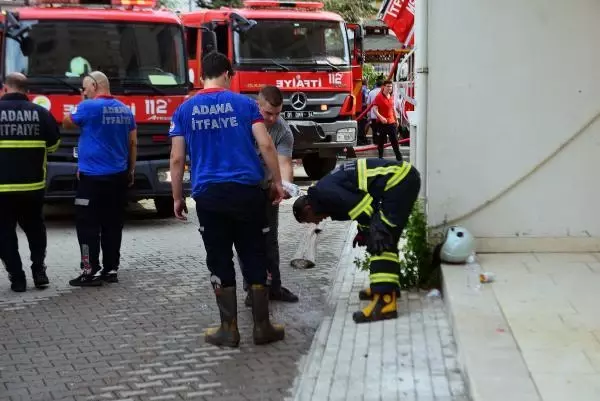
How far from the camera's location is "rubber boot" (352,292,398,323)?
6.01 m

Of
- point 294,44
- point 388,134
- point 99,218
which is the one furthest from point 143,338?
point 388,134

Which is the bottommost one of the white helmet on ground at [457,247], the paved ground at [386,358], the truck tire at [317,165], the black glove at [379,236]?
the truck tire at [317,165]

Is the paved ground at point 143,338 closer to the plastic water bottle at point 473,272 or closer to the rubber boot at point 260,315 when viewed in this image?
the rubber boot at point 260,315

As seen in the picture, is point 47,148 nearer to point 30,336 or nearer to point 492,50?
point 30,336

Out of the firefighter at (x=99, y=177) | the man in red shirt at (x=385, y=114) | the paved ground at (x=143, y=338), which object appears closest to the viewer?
the paved ground at (x=143, y=338)

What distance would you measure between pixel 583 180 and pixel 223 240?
129 inches

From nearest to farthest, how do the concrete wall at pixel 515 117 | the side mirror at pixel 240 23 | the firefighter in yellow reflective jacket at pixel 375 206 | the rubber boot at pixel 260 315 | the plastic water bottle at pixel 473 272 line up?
the rubber boot at pixel 260 315 → the firefighter in yellow reflective jacket at pixel 375 206 → the plastic water bottle at pixel 473 272 → the concrete wall at pixel 515 117 → the side mirror at pixel 240 23

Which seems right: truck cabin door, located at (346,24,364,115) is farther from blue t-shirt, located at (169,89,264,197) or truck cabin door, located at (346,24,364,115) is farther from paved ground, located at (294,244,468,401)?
blue t-shirt, located at (169,89,264,197)

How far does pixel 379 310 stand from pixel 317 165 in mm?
10195

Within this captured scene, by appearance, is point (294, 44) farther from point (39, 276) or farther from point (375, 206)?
point (375, 206)

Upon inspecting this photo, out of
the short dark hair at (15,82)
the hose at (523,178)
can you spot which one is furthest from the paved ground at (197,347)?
the short dark hair at (15,82)

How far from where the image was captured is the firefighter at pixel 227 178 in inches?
215

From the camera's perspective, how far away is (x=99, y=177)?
763cm

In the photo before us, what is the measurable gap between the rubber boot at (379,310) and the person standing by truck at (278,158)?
875mm
